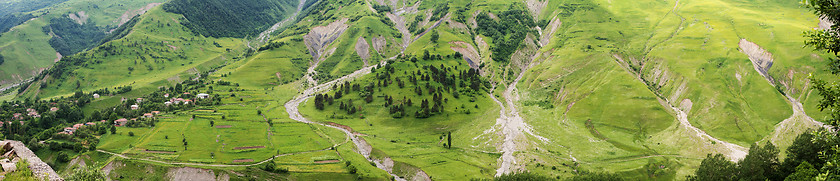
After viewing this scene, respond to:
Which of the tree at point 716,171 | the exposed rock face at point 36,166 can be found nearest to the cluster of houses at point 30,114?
the exposed rock face at point 36,166

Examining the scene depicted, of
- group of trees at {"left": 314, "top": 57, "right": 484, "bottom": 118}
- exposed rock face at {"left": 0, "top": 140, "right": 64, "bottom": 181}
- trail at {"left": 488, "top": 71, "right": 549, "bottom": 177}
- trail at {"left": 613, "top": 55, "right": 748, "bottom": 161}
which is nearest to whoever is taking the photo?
exposed rock face at {"left": 0, "top": 140, "right": 64, "bottom": 181}

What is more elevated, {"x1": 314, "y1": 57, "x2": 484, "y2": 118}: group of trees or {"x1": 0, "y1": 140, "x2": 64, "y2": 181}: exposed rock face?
{"x1": 0, "y1": 140, "x2": 64, "y2": 181}: exposed rock face

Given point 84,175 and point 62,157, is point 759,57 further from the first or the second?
point 62,157

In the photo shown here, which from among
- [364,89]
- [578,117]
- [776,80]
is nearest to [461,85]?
[364,89]

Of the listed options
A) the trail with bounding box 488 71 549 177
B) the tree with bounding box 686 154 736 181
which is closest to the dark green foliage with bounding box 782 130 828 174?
the tree with bounding box 686 154 736 181

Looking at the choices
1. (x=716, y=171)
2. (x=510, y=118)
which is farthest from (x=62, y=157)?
(x=716, y=171)

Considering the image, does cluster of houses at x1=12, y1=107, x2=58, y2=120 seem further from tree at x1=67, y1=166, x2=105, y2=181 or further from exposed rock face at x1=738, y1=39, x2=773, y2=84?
exposed rock face at x1=738, y1=39, x2=773, y2=84

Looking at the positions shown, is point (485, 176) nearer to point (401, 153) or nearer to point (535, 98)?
point (401, 153)
